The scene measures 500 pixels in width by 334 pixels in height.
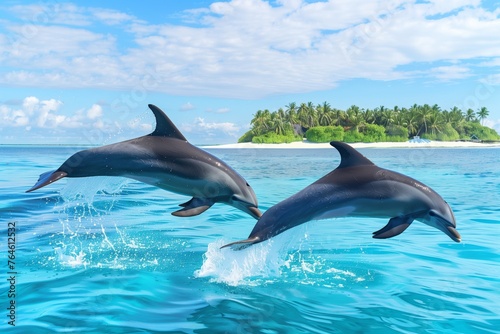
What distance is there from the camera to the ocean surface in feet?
20.9

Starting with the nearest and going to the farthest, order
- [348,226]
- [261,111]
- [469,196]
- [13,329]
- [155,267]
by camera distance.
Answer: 1. [13,329]
2. [155,267]
3. [348,226]
4. [469,196]
5. [261,111]

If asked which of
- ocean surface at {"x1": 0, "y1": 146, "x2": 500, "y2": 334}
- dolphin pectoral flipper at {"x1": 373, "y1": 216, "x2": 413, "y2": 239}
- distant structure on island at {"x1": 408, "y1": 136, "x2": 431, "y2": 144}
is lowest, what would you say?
ocean surface at {"x1": 0, "y1": 146, "x2": 500, "y2": 334}

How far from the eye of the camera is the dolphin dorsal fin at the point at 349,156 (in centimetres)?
643

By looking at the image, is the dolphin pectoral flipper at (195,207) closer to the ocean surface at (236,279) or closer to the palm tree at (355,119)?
the ocean surface at (236,279)

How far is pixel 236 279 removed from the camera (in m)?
7.99

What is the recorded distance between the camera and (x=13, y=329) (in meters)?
6.04

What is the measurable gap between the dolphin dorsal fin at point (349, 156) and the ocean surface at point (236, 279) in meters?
1.13

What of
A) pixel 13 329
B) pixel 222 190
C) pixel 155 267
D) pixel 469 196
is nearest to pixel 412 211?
pixel 222 190

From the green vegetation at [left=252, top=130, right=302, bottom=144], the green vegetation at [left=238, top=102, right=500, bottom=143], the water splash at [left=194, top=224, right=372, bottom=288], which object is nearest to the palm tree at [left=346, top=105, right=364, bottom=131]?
the green vegetation at [left=238, top=102, right=500, bottom=143]

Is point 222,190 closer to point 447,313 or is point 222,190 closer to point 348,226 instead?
point 447,313

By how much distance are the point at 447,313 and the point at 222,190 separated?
3518mm

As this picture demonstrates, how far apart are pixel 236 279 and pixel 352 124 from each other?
361ft

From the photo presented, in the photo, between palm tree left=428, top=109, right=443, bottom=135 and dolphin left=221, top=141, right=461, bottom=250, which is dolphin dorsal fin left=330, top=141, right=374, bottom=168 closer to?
dolphin left=221, top=141, right=461, bottom=250

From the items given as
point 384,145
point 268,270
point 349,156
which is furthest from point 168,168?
point 384,145
